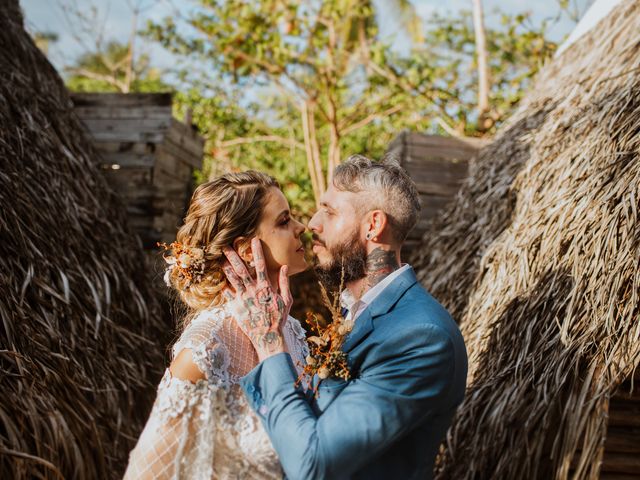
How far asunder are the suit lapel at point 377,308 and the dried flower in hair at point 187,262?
2.59 ft

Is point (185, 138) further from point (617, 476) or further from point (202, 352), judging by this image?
point (617, 476)

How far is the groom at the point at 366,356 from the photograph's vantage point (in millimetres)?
2049

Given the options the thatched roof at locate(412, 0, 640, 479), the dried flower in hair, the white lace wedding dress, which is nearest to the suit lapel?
the white lace wedding dress

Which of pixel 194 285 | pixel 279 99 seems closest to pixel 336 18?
pixel 279 99

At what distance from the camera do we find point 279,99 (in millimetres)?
14844

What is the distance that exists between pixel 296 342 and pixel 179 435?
82cm

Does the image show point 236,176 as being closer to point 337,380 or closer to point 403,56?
point 337,380

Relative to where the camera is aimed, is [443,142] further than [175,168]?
No

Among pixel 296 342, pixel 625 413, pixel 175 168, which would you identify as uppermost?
pixel 175 168

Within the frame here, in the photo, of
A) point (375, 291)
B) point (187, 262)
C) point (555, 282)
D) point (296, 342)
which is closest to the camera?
point (375, 291)

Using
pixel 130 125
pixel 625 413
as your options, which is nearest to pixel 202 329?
pixel 625 413

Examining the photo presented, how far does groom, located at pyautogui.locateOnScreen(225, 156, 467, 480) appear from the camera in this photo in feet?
6.72

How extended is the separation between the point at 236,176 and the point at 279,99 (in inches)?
480

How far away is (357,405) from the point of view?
2.07 m
